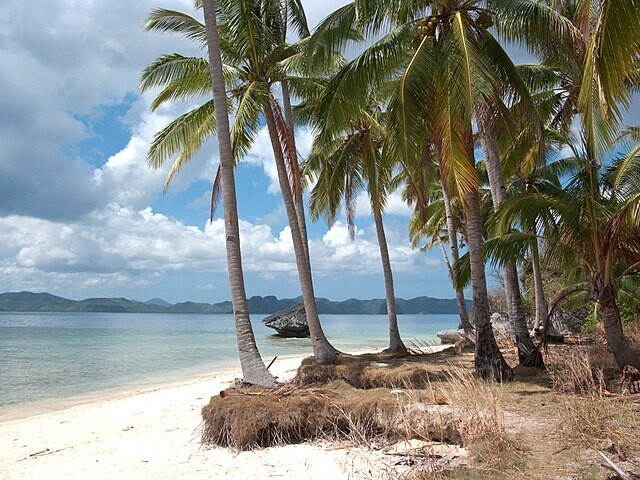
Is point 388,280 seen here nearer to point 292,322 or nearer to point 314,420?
point 314,420

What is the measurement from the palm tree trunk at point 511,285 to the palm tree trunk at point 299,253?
458cm

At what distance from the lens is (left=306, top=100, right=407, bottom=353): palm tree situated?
1572 cm

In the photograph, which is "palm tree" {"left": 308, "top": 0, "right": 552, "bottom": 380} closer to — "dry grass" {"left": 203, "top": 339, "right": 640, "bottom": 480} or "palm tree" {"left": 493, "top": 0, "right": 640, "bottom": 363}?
"palm tree" {"left": 493, "top": 0, "right": 640, "bottom": 363}

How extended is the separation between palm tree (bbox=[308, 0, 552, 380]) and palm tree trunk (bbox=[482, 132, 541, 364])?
2021 mm

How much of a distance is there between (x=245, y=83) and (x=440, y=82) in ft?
18.2

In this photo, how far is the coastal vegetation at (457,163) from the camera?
5965mm

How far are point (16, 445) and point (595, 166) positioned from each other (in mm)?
11825

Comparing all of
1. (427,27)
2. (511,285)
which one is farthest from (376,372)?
(427,27)

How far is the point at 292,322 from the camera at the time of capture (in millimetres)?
40531

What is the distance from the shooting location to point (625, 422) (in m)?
6.16

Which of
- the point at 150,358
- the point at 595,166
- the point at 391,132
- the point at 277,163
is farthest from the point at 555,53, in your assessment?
the point at 150,358

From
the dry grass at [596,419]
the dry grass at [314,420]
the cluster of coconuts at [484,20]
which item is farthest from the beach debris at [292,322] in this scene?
the dry grass at [596,419]

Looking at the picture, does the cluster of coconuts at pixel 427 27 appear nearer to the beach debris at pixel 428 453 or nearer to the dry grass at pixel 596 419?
the dry grass at pixel 596 419

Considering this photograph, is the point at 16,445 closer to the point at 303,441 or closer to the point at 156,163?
the point at 303,441
